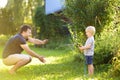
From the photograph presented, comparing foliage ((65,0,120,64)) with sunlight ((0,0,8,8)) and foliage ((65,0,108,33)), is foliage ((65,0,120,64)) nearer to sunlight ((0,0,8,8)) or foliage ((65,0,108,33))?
foliage ((65,0,108,33))

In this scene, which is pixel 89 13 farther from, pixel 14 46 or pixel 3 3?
pixel 3 3

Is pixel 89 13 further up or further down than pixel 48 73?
further up

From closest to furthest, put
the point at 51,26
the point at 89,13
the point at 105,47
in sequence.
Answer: the point at 105,47
the point at 89,13
the point at 51,26

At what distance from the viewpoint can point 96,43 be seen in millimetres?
11578

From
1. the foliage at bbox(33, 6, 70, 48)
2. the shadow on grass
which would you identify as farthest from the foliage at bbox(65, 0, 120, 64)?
the foliage at bbox(33, 6, 70, 48)

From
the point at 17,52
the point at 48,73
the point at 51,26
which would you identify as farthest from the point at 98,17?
the point at 51,26

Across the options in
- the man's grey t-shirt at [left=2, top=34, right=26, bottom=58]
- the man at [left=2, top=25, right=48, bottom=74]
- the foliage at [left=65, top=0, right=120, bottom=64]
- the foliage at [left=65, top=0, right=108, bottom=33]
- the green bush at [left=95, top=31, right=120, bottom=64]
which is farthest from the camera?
the foliage at [left=65, top=0, right=108, bottom=33]

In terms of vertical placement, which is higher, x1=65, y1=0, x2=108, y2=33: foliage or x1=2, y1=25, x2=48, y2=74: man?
x1=65, y1=0, x2=108, y2=33: foliage

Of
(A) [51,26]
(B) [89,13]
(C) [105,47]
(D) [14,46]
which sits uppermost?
(B) [89,13]

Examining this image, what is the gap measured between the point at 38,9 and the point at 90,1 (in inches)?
603

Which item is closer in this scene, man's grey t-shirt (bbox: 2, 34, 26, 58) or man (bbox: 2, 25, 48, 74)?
man (bbox: 2, 25, 48, 74)

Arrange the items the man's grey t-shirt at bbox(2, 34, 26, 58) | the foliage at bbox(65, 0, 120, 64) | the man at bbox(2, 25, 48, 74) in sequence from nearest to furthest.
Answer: the man at bbox(2, 25, 48, 74) < the man's grey t-shirt at bbox(2, 34, 26, 58) < the foliage at bbox(65, 0, 120, 64)

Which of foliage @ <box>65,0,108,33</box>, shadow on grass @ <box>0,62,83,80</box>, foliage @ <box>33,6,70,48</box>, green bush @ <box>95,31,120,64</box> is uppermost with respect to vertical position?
foliage @ <box>65,0,108,33</box>

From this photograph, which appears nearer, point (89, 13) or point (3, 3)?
point (89, 13)
